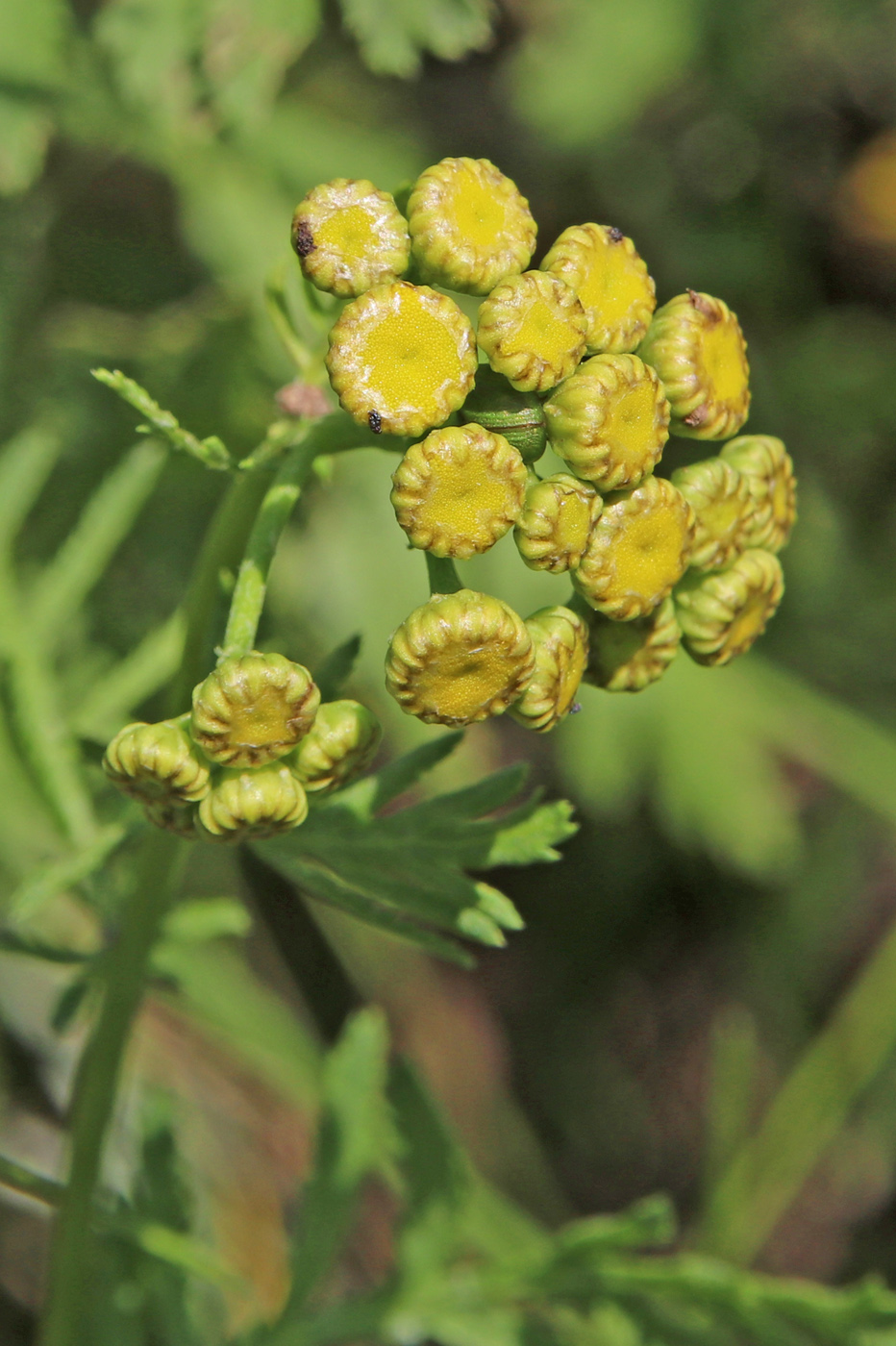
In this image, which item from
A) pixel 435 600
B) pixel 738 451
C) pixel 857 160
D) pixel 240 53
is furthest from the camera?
pixel 857 160

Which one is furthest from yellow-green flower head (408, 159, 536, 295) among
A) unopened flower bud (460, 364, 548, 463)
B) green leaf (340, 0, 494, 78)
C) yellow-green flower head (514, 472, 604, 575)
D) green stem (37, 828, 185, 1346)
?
green leaf (340, 0, 494, 78)

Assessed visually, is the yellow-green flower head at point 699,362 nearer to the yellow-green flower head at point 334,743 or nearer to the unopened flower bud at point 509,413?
the unopened flower bud at point 509,413

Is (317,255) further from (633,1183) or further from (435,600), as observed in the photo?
(633,1183)

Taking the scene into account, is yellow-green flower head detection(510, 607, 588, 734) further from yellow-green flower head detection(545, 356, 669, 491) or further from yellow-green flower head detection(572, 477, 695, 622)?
yellow-green flower head detection(545, 356, 669, 491)

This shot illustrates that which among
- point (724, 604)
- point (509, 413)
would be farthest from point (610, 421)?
point (724, 604)

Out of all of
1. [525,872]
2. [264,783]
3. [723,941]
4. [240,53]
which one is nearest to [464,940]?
[525,872]

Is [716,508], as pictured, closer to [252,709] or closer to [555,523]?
[555,523]

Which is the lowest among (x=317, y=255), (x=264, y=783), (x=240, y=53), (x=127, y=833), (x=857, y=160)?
(x=127, y=833)
